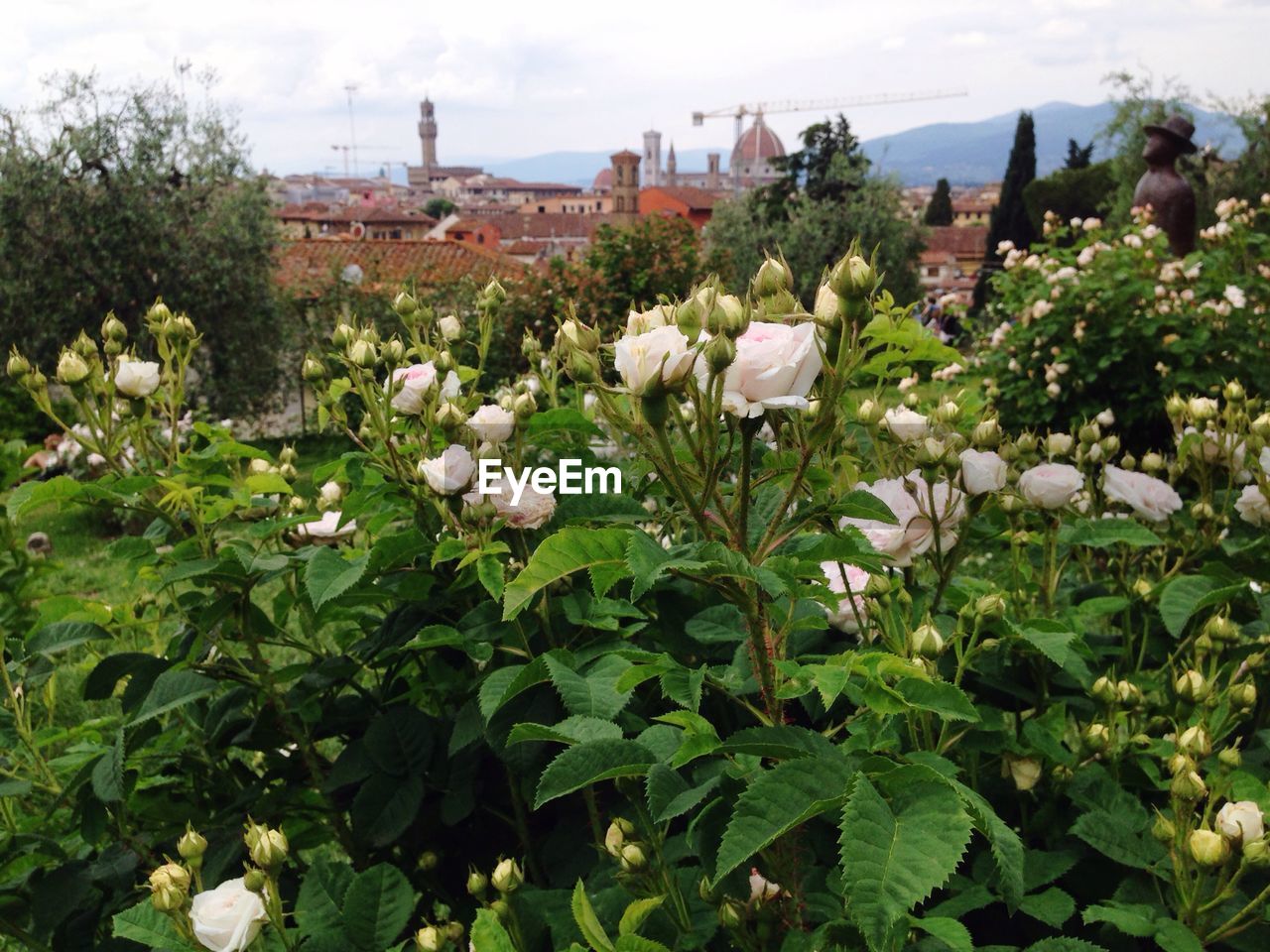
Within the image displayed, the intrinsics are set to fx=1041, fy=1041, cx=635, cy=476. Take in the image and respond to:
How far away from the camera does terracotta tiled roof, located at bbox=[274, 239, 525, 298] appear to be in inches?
475

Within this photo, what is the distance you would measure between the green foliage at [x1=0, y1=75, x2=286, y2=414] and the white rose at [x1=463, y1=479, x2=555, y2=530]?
32.2 ft

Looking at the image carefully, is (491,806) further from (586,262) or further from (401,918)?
(586,262)

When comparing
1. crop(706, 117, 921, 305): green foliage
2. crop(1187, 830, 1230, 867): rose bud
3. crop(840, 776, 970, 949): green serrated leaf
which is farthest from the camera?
crop(706, 117, 921, 305): green foliage

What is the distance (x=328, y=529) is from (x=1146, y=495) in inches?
45.2

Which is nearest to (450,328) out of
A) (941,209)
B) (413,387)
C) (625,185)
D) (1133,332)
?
(413,387)

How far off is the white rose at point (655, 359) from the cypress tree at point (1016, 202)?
1077 inches

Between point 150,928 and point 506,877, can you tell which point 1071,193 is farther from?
point 150,928

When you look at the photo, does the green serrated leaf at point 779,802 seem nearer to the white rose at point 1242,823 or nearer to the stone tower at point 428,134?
the white rose at point 1242,823

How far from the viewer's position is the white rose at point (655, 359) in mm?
783

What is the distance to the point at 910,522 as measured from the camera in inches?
44.6

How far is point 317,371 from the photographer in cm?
137

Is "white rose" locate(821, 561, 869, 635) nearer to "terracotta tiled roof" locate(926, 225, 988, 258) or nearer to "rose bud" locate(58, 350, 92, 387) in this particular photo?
"rose bud" locate(58, 350, 92, 387)

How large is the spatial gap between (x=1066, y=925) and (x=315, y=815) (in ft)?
3.45

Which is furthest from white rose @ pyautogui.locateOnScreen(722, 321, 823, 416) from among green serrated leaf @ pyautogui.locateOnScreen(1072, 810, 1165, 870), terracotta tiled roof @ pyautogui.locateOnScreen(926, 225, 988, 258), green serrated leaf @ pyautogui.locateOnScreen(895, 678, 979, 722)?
terracotta tiled roof @ pyautogui.locateOnScreen(926, 225, 988, 258)
